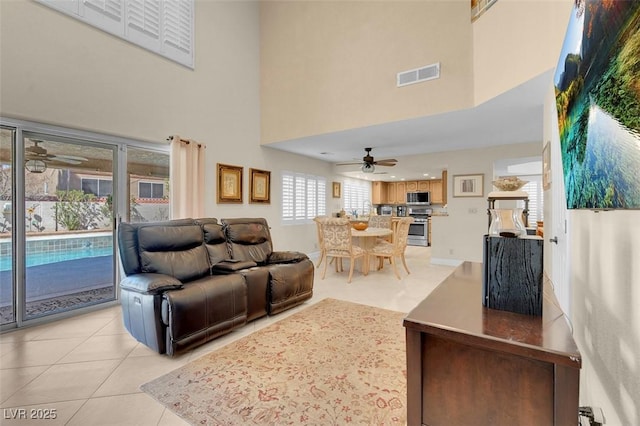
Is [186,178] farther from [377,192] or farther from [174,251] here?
[377,192]

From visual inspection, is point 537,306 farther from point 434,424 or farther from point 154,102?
point 154,102

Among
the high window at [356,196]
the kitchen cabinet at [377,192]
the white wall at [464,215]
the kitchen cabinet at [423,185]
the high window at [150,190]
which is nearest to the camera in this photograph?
the high window at [150,190]

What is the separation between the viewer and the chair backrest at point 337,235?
448cm

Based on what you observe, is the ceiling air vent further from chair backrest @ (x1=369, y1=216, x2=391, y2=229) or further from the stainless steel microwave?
the stainless steel microwave

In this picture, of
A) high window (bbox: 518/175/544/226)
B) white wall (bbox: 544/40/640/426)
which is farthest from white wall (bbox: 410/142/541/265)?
white wall (bbox: 544/40/640/426)

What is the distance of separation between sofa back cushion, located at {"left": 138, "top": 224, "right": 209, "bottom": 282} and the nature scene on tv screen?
9.61 ft

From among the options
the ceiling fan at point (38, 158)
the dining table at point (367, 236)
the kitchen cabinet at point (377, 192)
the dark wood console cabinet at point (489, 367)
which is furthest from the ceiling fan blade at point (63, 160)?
the kitchen cabinet at point (377, 192)

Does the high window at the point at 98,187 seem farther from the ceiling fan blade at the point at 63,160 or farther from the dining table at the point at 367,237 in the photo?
the dining table at the point at 367,237

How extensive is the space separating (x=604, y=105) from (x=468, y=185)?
207 inches

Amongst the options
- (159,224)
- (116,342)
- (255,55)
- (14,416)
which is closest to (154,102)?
(159,224)

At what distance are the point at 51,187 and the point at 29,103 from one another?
846 millimetres

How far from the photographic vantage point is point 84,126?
10.3ft

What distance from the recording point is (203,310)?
2.36 meters

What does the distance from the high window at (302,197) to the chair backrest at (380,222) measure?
1506 mm
